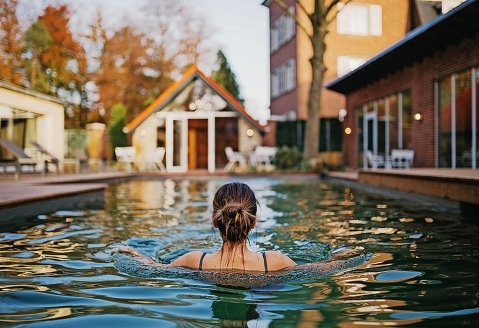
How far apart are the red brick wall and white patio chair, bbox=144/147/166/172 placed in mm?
9265

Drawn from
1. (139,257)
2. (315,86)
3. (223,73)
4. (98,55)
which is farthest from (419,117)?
(223,73)

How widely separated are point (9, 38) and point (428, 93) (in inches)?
844

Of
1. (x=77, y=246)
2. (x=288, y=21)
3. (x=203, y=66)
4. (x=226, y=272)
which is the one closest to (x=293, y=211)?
(x=77, y=246)

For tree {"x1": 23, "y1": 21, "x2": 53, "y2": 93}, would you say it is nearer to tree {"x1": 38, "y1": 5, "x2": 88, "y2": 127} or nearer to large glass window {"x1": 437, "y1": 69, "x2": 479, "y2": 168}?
tree {"x1": 38, "y1": 5, "x2": 88, "y2": 127}

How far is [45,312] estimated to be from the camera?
254cm

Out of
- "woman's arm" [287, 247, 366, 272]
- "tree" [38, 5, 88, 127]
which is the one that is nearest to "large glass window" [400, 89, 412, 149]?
"woman's arm" [287, 247, 366, 272]

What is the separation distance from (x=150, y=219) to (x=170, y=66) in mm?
26357

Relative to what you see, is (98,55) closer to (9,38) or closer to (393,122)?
(9,38)

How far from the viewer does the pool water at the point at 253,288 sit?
8.10ft

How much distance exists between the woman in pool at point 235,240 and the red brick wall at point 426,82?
30.5 ft

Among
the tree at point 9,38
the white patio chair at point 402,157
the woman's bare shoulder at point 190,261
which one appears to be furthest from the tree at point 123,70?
the woman's bare shoulder at point 190,261

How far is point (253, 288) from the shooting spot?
2.98 metres

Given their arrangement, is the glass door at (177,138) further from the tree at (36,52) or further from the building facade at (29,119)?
the tree at (36,52)

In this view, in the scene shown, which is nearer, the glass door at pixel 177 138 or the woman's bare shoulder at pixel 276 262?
the woman's bare shoulder at pixel 276 262
